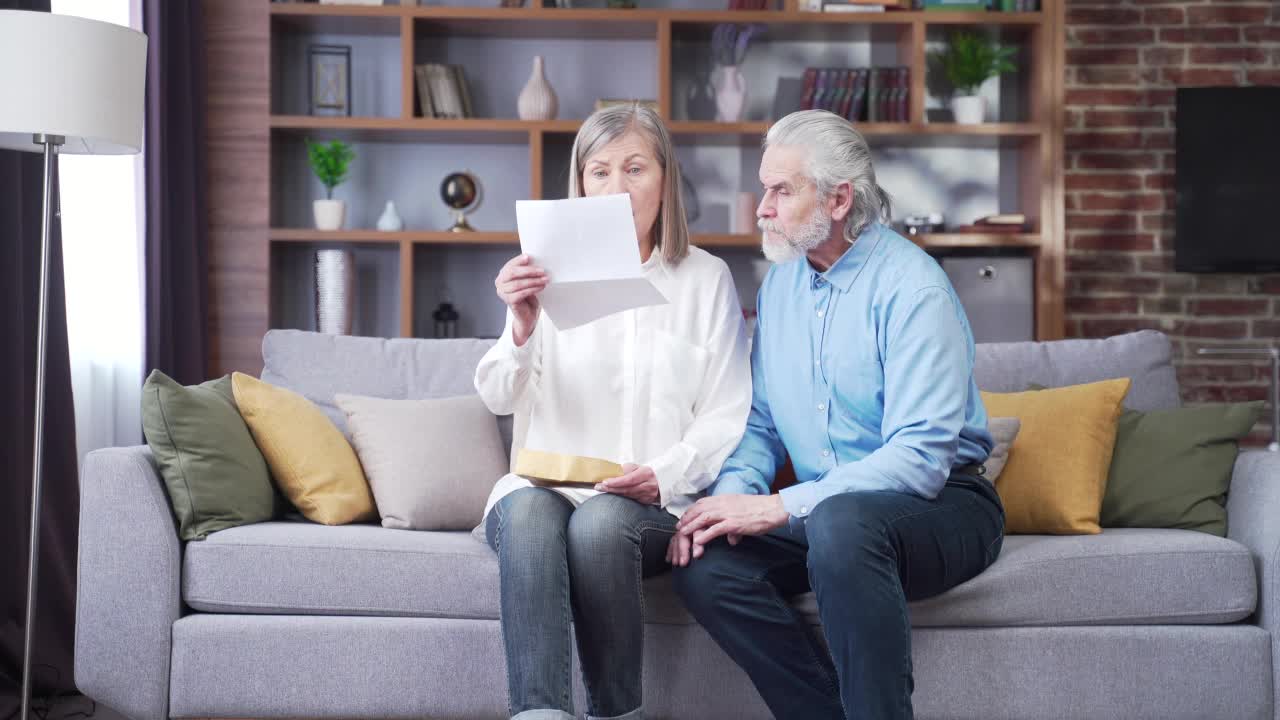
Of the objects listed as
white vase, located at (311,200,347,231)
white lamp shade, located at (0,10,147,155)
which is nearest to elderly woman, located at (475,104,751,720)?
white lamp shade, located at (0,10,147,155)

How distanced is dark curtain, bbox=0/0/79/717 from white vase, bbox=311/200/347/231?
123 centimetres

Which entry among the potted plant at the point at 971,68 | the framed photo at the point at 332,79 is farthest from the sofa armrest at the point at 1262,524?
the framed photo at the point at 332,79

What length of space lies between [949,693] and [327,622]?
108 centimetres

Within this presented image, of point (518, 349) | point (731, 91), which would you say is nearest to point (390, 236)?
point (731, 91)

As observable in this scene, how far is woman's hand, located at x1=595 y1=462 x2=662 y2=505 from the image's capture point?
6.05 ft

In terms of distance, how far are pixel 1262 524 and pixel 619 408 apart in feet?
3.83

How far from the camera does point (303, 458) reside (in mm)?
2285

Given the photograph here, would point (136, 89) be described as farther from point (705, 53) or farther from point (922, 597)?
point (705, 53)

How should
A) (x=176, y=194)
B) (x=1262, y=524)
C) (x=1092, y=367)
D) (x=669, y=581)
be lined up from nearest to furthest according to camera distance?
1. (x=669, y=581)
2. (x=1262, y=524)
3. (x=1092, y=367)
4. (x=176, y=194)

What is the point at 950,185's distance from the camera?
4.36 m

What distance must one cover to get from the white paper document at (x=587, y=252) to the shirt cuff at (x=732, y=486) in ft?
1.08

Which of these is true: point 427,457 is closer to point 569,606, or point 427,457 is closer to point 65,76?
point 569,606

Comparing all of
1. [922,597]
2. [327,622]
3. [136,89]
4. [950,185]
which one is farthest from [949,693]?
[950,185]

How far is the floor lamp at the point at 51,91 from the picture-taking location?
6.84ft
